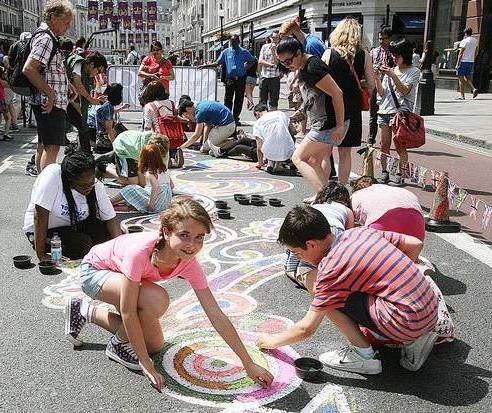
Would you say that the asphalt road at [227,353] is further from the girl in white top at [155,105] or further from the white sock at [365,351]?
the girl in white top at [155,105]

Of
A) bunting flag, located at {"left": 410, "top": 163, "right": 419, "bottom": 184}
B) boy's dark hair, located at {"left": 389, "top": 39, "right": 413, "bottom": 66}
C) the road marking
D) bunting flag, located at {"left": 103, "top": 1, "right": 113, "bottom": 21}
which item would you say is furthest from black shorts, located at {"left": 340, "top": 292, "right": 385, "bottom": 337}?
bunting flag, located at {"left": 103, "top": 1, "right": 113, "bottom": 21}

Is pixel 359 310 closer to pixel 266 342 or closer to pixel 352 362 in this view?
pixel 352 362

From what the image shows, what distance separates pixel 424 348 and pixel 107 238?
2767 mm

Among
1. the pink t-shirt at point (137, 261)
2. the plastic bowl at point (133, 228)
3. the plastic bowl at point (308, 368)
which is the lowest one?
the plastic bowl at point (308, 368)

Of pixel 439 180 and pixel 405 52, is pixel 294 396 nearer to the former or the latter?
pixel 439 180

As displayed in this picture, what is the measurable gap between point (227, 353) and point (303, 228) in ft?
2.92

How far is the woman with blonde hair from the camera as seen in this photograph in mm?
6402

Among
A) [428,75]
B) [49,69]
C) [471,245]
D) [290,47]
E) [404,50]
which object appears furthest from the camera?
[428,75]

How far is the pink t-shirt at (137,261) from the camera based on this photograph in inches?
112

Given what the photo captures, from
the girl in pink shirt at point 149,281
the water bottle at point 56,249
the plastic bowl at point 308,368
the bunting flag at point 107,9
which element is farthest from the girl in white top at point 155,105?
the bunting flag at point 107,9

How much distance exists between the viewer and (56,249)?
456 cm

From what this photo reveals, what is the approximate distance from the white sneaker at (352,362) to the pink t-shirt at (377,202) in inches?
49.5

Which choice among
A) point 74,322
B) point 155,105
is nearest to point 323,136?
point 74,322

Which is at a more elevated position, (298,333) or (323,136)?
(323,136)
